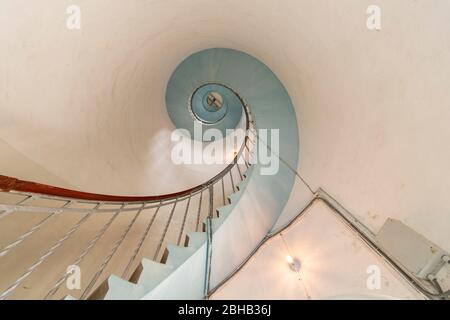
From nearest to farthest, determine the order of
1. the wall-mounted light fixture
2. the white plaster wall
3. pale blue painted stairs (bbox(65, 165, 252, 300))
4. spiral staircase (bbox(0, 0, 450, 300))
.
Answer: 1. spiral staircase (bbox(0, 0, 450, 300))
2. pale blue painted stairs (bbox(65, 165, 252, 300))
3. the white plaster wall
4. the wall-mounted light fixture

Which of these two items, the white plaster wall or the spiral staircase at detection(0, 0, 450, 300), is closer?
the spiral staircase at detection(0, 0, 450, 300)

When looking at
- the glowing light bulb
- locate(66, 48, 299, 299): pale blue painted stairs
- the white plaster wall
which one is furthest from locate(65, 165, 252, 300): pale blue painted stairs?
the glowing light bulb

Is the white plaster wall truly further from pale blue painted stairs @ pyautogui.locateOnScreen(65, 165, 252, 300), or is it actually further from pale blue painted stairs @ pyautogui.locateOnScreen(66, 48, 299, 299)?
pale blue painted stairs @ pyautogui.locateOnScreen(65, 165, 252, 300)

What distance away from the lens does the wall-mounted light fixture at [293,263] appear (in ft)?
8.75

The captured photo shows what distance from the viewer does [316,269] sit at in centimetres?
242

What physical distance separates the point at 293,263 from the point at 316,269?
1.04 feet

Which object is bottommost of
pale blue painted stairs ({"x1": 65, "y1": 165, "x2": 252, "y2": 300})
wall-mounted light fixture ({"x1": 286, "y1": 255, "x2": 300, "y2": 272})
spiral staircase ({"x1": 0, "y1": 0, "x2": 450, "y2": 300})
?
wall-mounted light fixture ({"x1": 286, "y1": 255, "x2": 300, "y2": 272})

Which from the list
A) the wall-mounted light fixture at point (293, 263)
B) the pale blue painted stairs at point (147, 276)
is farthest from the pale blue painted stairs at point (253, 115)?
the wall-mounted light fixture at point (293, 263)

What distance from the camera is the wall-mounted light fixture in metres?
2.67

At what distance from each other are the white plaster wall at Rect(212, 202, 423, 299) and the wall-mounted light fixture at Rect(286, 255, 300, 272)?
1.8 inches

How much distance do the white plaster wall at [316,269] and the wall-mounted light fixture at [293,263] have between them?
47 millimetres

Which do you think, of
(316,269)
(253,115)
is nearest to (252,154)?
(253,115)

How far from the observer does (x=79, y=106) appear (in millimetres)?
2518
